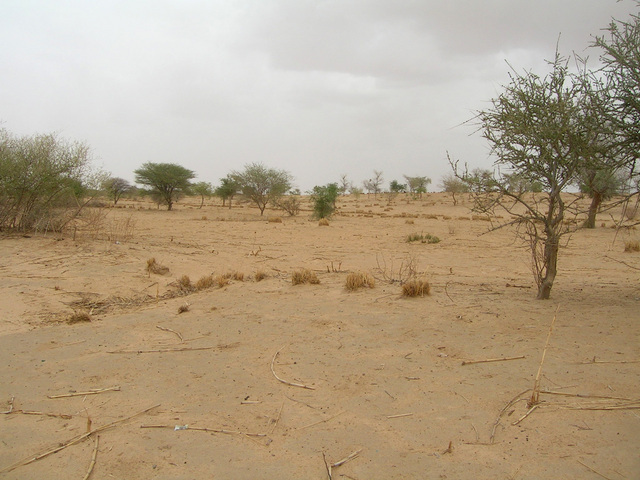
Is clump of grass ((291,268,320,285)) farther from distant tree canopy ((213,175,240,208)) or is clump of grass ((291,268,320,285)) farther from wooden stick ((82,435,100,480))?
distant tree canopy ((213,175,240,208))

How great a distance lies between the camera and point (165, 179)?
102 feet

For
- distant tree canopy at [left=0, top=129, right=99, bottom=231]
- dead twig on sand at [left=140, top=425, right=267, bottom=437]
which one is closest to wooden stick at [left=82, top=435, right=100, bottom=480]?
dead twig on sand at [left=140, top=425, right=267, bottom=437]

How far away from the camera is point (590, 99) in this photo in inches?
225

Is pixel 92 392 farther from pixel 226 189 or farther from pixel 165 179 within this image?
pixel 226 189

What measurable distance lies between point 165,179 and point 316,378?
29427 mm

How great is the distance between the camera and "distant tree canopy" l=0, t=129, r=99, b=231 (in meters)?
12.2

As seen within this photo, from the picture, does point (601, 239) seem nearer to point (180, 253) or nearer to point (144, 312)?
point (180, 253)

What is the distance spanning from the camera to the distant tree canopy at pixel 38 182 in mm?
12188

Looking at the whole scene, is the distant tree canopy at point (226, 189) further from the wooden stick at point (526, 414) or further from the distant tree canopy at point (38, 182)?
the wooden stick at point (526, 414)

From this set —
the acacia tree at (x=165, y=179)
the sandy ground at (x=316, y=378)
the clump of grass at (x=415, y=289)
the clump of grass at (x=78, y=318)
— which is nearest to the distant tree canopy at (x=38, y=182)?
the sandy ground at (x=316, y=378)

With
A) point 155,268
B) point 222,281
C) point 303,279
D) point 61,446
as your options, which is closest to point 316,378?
point 61,446

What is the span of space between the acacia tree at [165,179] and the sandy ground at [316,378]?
23503 millimetres

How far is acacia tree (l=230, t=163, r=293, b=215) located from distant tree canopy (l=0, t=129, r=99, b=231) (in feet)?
59.7

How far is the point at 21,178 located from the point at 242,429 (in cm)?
1213
